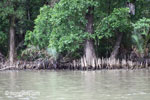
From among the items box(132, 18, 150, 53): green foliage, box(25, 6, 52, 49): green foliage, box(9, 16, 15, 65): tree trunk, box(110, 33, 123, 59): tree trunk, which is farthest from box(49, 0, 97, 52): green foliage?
box(9, 16, 15, 65): tree trunk

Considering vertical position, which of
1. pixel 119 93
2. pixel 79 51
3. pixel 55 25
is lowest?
pixel 119 93

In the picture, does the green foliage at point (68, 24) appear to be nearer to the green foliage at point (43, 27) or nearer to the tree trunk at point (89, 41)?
the tree trunk at point (89, 41)

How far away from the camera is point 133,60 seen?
2209 centimetres

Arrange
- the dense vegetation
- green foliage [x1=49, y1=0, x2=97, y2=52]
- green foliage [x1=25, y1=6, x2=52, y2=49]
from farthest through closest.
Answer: green foliage [x1=25, y1=6, x2=52, y2=49] < the dense vegetation < green foliage [x1=49, y1=0, x2=97, y2=52]

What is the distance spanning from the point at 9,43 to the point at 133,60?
478 inches

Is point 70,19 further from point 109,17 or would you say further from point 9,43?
point 9,43

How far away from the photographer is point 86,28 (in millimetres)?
22656

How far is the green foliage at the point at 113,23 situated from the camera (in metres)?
21.2

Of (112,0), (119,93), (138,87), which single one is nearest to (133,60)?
(112,0)

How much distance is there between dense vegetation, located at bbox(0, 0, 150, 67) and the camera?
21.1 m

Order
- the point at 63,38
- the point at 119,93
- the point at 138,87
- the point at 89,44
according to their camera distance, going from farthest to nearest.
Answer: the point at 89,44
the point at 63,38
the point at 138,87
the point at 119,93

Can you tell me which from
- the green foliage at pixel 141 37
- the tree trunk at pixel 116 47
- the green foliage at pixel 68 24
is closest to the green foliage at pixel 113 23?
the green foliage at pixel 141 37

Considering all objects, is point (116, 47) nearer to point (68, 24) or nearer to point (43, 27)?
point (68, 24)

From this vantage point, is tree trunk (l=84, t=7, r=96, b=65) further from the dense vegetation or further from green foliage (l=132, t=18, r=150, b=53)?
green foliage (l=132, t=18, r=150, b=53)
